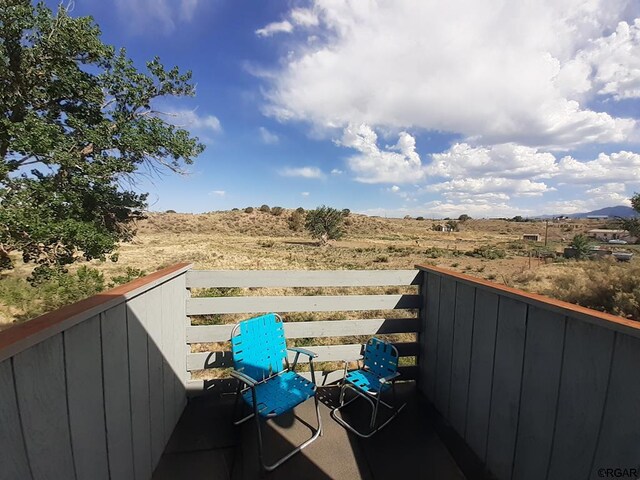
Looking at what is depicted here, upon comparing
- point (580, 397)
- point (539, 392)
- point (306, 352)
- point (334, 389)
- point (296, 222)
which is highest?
point (296, 222)

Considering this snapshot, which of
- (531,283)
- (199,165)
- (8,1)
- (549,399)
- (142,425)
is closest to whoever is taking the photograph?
(549,399)

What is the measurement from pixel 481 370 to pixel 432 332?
2.50ft

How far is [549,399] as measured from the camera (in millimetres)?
1571

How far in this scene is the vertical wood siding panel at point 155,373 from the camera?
198 centimetres

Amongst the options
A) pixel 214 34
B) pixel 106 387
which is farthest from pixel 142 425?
pixel 214 34

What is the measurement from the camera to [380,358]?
2.80 m

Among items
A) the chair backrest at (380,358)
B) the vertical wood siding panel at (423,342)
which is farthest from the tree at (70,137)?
the vertical wood siding panel at (423,342)

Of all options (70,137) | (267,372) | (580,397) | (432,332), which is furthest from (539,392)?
(70,137)

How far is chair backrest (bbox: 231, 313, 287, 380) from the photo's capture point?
8.34ft

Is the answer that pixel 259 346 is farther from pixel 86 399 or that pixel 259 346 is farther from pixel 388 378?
pixel 86 399

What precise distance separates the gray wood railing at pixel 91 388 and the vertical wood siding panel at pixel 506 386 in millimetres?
2242

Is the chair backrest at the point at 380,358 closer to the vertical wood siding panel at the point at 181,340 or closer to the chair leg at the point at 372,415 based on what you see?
the chair leg at the point at 372,415

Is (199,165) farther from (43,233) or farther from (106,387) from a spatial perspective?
(106,387)

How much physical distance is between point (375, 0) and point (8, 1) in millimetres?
8423
